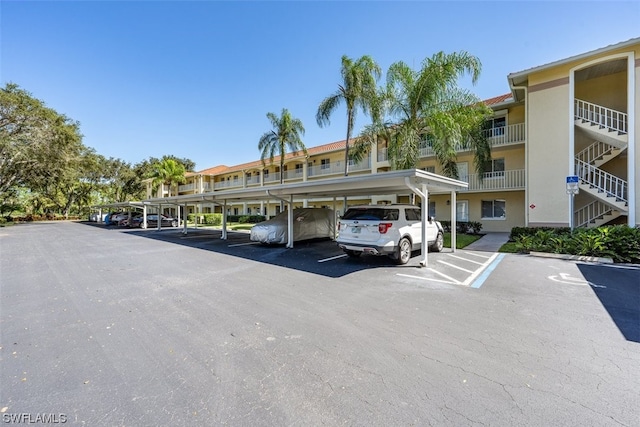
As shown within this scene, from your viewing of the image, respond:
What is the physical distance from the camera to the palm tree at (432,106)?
43.9ft

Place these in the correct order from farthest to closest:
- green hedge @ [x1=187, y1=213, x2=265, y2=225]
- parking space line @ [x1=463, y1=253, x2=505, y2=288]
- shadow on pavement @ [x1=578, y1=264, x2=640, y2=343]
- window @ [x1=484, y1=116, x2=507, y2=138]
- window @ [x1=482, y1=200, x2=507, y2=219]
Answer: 1. green hedge @ [x1=187, y1=213, x2=265, y2=225]
2. window @ [x1=482, y1=200, x2=507, y2=219]
3. window @ [x1=484, y1=116, x2=507, y2=138]
4. parking space line @ [x1=463, y1=253, x2=505, y2=288]
5. shadow on pavement @ [x1=578, y1=264, x2=640, y2=343]

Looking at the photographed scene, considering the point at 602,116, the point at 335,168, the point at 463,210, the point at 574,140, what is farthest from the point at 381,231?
the point at 335,168

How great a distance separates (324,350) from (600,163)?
1741cm

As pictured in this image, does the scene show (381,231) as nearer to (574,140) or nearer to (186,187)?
(574,140)

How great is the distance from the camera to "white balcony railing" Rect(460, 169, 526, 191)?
17.2 m

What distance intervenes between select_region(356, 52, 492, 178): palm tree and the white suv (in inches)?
222

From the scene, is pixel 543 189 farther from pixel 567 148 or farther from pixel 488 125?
pixel 488 125

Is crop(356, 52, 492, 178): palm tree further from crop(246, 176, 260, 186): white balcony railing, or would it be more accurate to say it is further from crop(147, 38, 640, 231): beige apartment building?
crop(246, 176, 260, 186): white balcony railing

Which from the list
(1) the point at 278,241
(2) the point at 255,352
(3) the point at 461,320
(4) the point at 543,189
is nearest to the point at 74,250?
(1) the point at 278,241

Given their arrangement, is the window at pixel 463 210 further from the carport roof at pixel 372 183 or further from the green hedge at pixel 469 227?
the carport roof at pixel 372 183

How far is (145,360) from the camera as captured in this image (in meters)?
3.36

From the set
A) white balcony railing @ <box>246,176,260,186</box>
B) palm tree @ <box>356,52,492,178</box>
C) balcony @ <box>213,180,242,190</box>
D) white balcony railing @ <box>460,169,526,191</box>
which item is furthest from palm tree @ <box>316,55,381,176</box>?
balcony @ <box>213,180,242,190</box>

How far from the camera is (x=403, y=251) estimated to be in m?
8.73

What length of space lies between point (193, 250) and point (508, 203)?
1899cm
